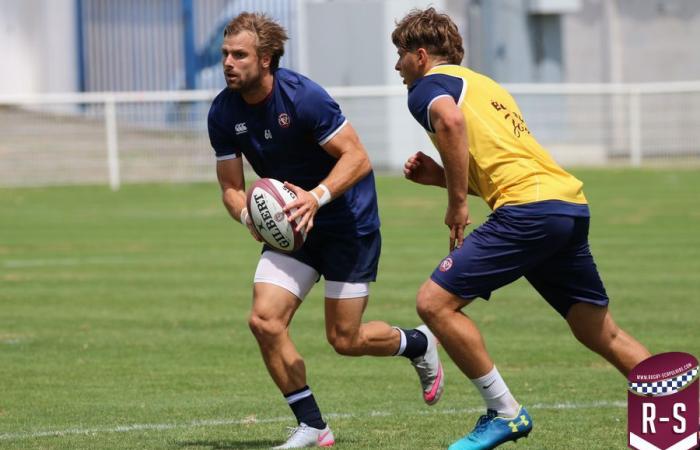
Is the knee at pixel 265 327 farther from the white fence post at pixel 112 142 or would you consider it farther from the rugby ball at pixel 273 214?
the white fence post at pixel 112 142

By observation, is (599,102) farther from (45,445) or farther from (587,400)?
(45,445)

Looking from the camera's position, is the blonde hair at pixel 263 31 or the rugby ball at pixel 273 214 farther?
the blonde hair at pixel 263 31

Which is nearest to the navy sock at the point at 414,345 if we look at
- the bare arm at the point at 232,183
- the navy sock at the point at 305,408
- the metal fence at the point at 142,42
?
the navy sock at the point at 305,408

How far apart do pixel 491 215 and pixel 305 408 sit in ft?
4.79

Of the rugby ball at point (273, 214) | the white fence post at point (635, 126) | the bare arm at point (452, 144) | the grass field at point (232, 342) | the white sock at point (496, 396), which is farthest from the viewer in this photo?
the white fence post at point (635, 126)

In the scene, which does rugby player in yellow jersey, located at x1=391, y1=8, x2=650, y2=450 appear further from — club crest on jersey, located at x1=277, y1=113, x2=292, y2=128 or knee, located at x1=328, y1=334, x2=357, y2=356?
knee, located at x1=328, y1=334, x2=357, y2=356

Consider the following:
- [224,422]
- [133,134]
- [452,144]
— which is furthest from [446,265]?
[133,134]

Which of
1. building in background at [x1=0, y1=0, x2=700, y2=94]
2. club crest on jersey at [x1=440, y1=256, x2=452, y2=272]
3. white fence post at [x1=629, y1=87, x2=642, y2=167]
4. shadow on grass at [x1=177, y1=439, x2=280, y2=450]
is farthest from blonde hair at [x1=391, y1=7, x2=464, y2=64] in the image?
white fence post at [x1=629, y1=87, x2=642, y2=167]

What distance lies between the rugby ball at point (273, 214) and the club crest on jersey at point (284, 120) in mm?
299

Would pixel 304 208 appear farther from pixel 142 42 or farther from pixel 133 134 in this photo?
pixel 142 42

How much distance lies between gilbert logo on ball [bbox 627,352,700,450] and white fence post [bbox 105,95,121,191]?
2244cm

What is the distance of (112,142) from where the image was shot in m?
27.8

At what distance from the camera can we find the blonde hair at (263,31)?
7281 millimetres

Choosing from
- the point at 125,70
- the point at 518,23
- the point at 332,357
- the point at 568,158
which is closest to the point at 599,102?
the point at 568,158
